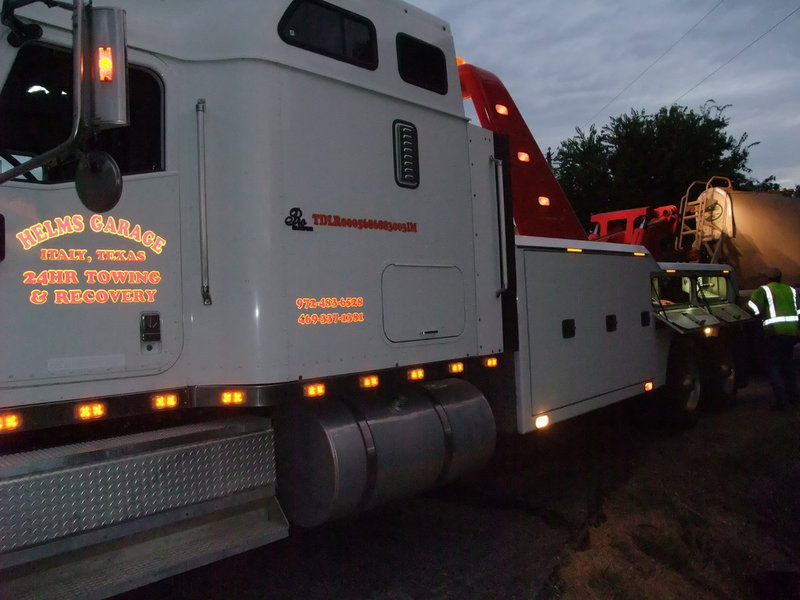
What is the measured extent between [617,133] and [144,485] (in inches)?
910

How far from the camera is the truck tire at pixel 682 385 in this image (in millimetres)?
6953

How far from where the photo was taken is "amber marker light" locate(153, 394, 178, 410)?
10.3 ft

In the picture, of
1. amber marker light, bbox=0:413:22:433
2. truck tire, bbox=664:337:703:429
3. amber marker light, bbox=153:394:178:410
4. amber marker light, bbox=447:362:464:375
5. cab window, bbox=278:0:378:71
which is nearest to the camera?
amber marker light, bbox=0:413:22:433

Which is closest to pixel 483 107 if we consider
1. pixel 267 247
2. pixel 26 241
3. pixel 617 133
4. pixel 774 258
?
pixel 267 247

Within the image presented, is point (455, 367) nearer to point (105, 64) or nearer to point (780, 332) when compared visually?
point (105, 64)

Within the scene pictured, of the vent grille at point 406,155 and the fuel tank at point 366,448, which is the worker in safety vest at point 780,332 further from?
the vent grille at point 406,155

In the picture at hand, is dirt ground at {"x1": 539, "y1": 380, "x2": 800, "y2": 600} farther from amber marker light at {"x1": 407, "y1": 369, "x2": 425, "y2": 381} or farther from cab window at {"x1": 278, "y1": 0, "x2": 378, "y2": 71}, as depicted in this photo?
cab window at {"x1": 278, "y1": 0, "x2": 378, "y2": 71}

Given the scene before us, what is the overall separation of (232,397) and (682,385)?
5.33 metres

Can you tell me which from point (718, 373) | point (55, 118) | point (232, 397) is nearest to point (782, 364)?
point (718, 373)

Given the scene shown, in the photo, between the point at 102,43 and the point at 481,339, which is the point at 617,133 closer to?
the point at 481,339

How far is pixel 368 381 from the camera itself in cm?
371

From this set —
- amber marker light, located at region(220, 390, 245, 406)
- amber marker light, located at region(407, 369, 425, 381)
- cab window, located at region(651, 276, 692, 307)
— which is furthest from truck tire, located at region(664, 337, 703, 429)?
amber marker light, located at region(220, 390, 245, 406)

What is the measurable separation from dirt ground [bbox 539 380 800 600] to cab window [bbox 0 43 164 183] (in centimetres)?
316

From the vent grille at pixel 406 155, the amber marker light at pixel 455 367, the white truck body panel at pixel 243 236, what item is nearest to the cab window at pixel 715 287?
the amber marker light at pixel 455 367
